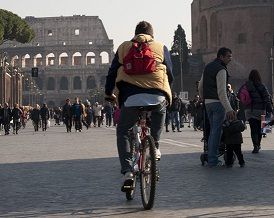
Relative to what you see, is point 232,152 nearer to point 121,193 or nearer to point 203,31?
point 121,193

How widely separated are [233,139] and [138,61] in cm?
455

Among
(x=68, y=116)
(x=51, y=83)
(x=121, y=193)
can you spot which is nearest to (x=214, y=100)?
(x=121, y=193)

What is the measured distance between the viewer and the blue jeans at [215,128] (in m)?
12.1

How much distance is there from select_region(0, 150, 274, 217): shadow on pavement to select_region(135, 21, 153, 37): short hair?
4.98 ft

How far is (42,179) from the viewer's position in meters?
10.6

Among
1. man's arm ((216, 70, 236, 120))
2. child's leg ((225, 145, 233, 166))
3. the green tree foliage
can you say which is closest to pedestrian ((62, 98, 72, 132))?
child's leg ((225, 145, 233, 166))

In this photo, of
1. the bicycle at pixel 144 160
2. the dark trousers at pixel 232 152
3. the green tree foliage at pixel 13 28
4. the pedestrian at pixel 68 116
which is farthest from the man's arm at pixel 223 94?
the green tree foliage at pixel 13 28

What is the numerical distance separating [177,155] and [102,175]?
4.23 metres

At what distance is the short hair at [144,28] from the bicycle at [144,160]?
2.48 feet

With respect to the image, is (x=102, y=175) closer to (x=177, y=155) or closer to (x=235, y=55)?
(x=177, y=155)

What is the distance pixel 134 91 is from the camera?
7922 millimetres

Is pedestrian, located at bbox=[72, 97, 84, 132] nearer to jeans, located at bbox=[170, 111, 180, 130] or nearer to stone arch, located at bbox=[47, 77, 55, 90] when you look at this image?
jeans, located at bbox=[170, 111, 180, 130]

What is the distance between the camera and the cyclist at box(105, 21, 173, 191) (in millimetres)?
7906

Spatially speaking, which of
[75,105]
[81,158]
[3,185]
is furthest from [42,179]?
[75,105]
